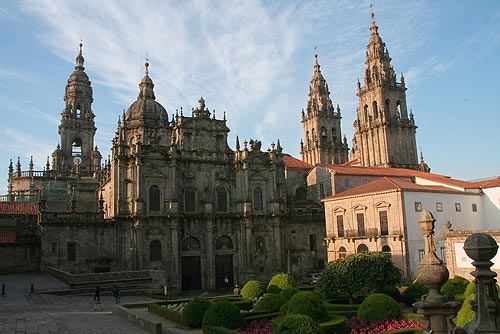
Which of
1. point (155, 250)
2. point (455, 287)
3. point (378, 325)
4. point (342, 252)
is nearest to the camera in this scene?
point (378, 325)

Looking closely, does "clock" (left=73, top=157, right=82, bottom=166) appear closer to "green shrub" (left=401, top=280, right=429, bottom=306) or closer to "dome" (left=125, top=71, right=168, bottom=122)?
"dome" (left=125, top=71, right=168, bottom=122)

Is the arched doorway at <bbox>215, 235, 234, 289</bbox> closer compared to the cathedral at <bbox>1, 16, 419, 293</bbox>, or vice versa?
the cathedral at <bbox>1, 16, 419, 293</bbox>

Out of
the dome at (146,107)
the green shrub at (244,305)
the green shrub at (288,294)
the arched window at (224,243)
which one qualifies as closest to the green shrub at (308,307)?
the green shrub at (288,294)

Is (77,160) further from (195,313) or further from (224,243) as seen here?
(195,313)

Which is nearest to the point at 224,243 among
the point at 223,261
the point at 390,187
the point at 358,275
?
the point at 223,261

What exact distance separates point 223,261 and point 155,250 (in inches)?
285

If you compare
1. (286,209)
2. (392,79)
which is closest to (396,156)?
(392,79)

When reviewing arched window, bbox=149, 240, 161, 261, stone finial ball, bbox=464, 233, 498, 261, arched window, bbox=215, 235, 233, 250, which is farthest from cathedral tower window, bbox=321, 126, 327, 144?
stone finial ball, bbox=464, 233, 498, 261

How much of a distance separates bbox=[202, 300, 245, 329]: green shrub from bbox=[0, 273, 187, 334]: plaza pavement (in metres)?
3.20

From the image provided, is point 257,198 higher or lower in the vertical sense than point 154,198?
lower

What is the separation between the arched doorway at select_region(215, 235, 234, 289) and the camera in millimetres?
46656

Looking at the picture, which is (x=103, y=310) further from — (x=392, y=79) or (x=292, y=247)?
(x=392, y=79)

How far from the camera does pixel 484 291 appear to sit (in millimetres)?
7754

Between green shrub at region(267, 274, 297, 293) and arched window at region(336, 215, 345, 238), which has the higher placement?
arched window at region(336, 215, 345, 238)
